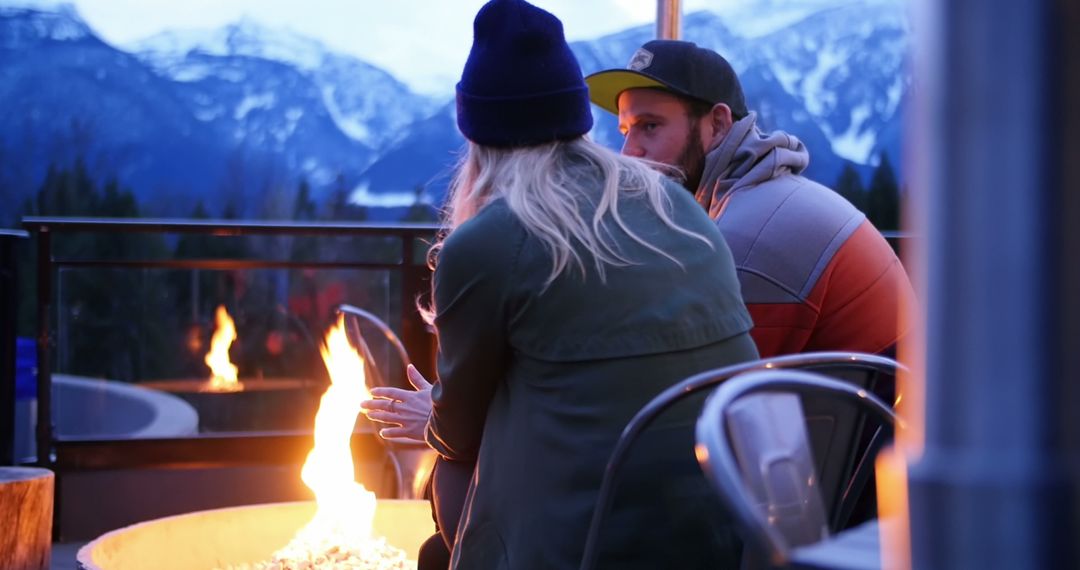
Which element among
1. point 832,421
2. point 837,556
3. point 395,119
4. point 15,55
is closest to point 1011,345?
point 837,556

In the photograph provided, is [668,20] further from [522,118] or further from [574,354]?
[574,354]

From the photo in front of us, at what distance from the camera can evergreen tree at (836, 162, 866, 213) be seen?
852cm

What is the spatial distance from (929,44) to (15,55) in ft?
33.4

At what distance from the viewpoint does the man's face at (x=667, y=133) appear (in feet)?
8.22

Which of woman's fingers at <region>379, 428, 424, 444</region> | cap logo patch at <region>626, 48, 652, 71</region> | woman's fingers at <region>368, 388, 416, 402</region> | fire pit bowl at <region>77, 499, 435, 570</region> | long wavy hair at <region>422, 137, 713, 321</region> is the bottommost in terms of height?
fire pit bowl at <region>77, 499, 435, 570</region>

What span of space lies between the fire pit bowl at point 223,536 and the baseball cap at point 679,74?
103 centimetres

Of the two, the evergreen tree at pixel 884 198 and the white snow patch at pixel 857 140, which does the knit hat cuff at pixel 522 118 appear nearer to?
the evergreen tree at pixel 884 198

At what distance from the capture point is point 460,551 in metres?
1.63

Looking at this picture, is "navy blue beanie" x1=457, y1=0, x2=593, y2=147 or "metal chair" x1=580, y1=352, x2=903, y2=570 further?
"navy blue beanie" x1=457, y1=0, x2=593, y2=147

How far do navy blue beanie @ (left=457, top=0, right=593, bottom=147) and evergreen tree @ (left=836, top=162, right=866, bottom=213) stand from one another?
6.89m

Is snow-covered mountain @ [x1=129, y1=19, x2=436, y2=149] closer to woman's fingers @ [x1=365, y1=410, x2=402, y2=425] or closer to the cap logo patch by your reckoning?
the cap logo patch

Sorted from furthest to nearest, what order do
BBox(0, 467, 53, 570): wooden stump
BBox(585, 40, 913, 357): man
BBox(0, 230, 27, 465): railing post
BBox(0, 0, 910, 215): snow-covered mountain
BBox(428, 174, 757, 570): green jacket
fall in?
BBox(0, 0, 910, 215): snow-covered mountain
BBox(0, 230, 27, 465): railing post
BBox(0, 467, 53, 570): wooden stump
BBox(585, 40, 913, 357): man
BBox(428, 174, 757, 570): green jacket

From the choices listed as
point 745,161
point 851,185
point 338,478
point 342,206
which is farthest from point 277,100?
point 745,161

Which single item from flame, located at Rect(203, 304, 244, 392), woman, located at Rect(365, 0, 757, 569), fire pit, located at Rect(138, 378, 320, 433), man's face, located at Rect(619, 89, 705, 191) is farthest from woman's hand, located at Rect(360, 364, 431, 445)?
flame, located at Rect(203, 304, 244, 392)
